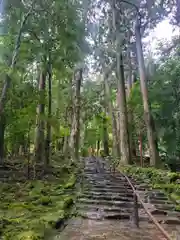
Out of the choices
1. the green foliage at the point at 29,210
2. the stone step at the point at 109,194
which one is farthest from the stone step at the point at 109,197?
the green foliage at the point at 29,210

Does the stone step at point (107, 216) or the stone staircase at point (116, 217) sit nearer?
the stone staircase at point (116, 217)

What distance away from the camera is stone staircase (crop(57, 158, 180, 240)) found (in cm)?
493

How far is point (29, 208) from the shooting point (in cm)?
632

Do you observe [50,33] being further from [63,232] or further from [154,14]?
[63,232]

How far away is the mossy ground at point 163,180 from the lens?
802cm

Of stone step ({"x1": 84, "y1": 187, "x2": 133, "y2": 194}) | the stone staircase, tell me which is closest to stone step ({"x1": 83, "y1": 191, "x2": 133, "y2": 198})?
the stone staircase

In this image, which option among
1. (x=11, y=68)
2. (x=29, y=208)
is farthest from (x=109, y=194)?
(x=11, y=68)

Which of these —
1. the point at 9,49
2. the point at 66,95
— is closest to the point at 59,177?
the point at 9,49

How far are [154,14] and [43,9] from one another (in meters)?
8.08

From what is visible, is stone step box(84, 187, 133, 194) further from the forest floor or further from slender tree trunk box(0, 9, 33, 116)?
slender tree trunk box(0, 9, 33, 116)

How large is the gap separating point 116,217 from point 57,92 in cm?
A: 1679

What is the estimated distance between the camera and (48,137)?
12258mm

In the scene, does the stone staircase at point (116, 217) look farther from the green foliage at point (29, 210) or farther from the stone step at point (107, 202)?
the green foliage at point (29, 210)

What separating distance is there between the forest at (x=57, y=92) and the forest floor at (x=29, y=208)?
0.02 metres
